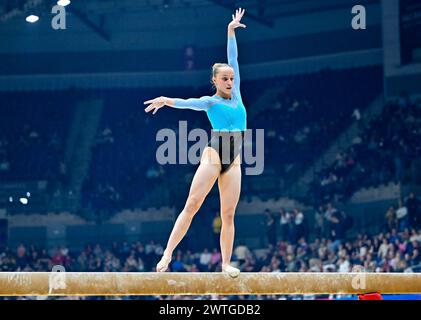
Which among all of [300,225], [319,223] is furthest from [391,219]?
[300,225]

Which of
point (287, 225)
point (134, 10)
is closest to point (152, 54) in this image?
point (134, 10)

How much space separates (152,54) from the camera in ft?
84.1

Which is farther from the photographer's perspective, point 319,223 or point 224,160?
point 319,223

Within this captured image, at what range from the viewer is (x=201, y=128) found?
76.4 feet

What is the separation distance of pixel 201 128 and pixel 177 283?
16.4 metres

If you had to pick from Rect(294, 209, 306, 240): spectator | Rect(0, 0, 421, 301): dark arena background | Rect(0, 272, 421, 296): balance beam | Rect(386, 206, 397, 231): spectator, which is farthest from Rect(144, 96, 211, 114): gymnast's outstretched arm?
Rect(294, 209, 306, 240): spectator

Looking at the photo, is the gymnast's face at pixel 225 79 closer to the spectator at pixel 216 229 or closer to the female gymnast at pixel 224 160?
the female gymnast at pixel 224 160

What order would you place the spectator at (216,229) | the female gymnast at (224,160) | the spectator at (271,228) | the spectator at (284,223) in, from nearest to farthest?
the female gymnast at (224,160)
the spectator at (284,223)
the spectator at (271,228)
the spectator at (216,229)

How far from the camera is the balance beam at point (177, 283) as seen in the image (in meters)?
6.97

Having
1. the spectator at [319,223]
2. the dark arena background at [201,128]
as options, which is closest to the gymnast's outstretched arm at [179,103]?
the dark arena background at [201,128]

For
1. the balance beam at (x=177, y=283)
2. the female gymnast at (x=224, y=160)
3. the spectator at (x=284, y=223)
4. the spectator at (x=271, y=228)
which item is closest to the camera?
the balance beam at (x=177, y=283)

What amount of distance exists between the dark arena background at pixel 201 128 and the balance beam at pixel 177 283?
28.8 feet

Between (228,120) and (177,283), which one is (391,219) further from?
(177,283)
